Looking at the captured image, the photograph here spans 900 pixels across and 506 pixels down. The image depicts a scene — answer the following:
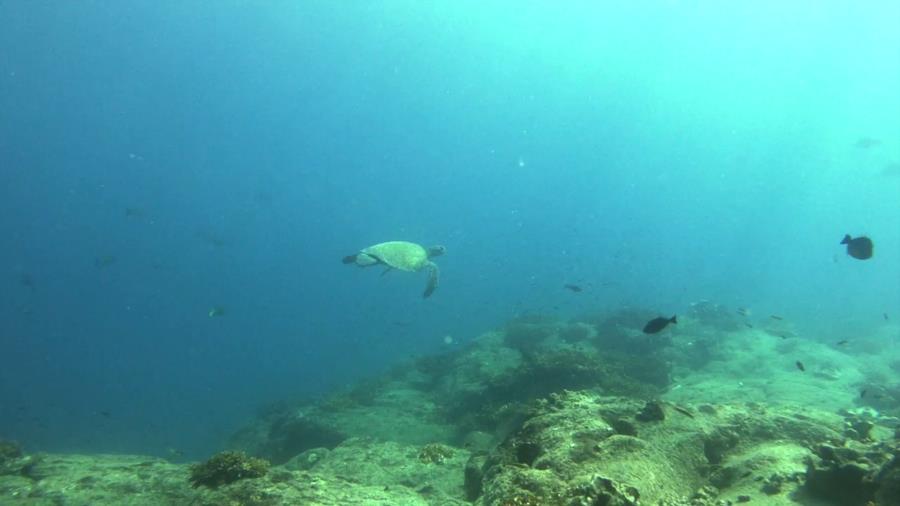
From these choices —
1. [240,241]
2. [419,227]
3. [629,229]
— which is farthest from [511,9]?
[629,229]

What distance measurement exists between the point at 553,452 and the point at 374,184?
174 metres

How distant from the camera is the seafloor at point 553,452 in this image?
4266 millimetres

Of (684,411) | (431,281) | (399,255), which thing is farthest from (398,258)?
(684,411)

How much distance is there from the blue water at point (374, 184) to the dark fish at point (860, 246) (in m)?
24.8

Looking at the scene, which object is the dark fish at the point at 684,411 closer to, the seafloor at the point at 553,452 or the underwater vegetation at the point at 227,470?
the seafloor at the point at 553,452

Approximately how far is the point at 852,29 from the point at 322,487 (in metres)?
122

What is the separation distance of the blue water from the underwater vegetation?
1998cm

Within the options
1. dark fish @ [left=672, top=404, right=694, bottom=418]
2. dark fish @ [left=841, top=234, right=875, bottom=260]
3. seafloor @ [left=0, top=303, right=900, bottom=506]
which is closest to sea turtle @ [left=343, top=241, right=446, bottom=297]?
seafloor @ [left=0, top=303, right=900, bottom=506]

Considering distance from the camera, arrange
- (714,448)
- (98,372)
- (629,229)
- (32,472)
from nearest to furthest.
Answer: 1. (714,448)
2. (32,472)
3. (98,372)
4. (629,229)

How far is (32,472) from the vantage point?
7.01m

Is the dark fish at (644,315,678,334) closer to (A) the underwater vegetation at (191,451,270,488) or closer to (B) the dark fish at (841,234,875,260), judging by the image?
(B) the dark fish at (841,234,875,260)

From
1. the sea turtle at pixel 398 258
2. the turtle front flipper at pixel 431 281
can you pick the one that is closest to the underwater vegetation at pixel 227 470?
the turtle front flipper at pixel 431 281

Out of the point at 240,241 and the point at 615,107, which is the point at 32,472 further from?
the point at 615,107

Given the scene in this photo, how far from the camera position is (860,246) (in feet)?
23.7
